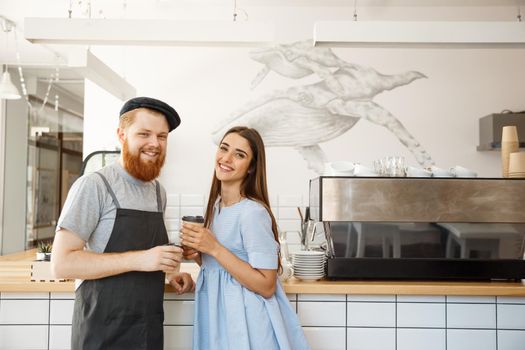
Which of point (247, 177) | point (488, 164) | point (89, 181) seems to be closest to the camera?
point (89, 181)

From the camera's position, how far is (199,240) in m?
1.61

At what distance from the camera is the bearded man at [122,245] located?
58.6 inches

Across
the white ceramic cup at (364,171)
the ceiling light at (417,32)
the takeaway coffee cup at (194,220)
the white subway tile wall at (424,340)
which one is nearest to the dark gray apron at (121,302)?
the takeaway coffee cup at (194,220)

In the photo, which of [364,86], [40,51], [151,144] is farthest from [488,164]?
[40,51]

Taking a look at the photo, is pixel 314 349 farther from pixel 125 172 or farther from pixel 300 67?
pixel 300 67

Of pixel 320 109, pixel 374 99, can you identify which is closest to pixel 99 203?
pixel 320 109

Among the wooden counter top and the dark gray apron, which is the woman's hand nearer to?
the dark gray apron

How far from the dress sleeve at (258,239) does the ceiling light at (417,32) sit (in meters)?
1.23

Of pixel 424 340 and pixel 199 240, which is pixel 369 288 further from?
pixel 199 240

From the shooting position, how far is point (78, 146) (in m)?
6.43

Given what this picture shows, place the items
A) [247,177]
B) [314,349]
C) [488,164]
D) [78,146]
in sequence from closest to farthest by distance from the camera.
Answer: [247,177], [314,349], [488,164], [78,146]

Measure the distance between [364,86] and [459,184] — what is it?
2.16 meters

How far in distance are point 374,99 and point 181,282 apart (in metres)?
2.79

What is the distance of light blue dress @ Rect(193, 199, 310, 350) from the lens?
167 cm
